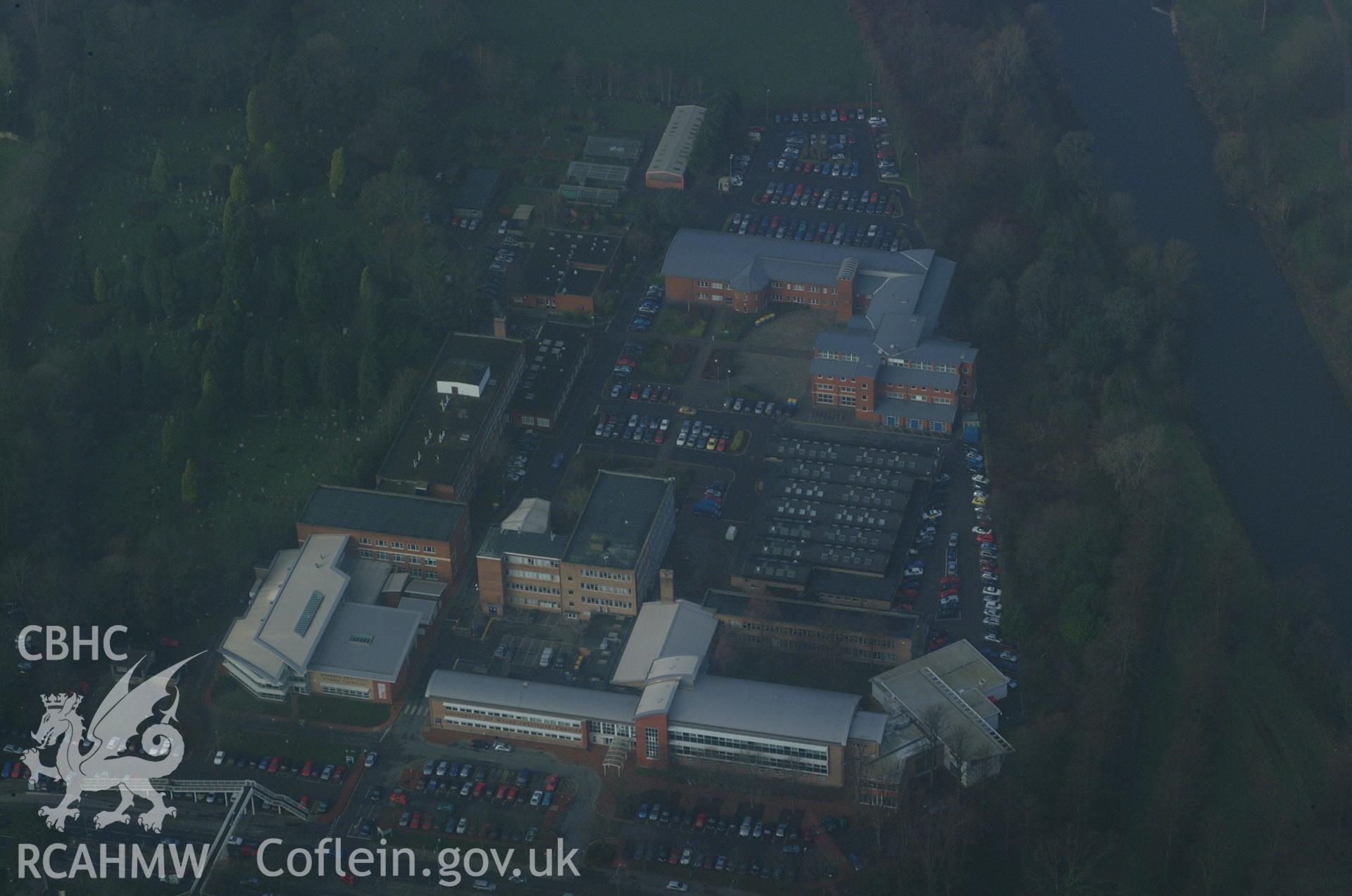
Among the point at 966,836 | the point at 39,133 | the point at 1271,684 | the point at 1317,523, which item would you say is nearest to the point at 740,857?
the point at 966,836

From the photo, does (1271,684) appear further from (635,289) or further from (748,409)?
(635,289)

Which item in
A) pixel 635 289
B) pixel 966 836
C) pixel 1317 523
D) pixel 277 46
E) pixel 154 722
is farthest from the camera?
pixel 277 46

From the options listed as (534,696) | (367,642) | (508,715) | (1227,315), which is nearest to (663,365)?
(367,642)

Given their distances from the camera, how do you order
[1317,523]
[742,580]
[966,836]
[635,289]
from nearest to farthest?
[966,836] < [742,580] < [1317,523] < [635,289]

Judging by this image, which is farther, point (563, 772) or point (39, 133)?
point (39, 133)

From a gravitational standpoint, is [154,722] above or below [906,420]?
below

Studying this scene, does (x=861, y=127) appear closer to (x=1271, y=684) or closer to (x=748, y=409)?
(x=748, y=409)

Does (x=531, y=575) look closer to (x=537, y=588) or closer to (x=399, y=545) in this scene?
(x=537, y=588)
